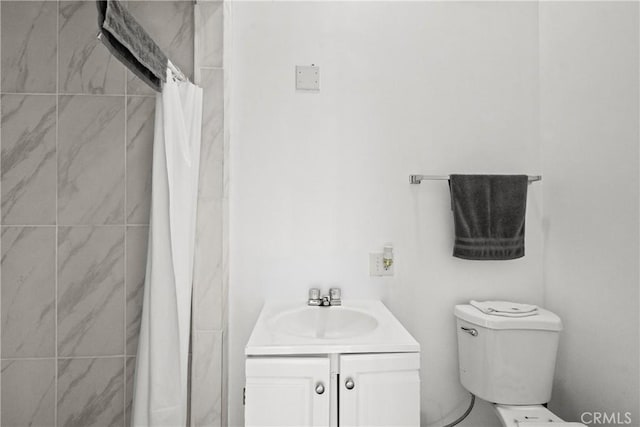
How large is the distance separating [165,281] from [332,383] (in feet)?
1.97

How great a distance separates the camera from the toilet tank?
148 centimetres

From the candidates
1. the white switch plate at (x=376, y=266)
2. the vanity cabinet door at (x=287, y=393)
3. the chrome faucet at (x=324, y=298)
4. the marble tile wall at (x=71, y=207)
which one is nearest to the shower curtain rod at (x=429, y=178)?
the white switch plate at (x=376, y=266)

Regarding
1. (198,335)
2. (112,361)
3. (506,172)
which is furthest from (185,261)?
(506,172)

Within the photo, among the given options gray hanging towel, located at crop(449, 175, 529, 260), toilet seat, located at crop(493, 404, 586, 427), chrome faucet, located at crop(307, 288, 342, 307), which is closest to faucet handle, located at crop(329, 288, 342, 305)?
chrome faucet, located at crop(307, 288, 342, 307)

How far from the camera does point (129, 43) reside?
89 cm

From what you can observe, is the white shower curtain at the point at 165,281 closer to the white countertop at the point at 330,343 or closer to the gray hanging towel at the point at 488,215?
the white countertop at the point at 330,343

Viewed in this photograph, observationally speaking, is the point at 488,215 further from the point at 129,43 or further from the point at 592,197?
the point at 129,43

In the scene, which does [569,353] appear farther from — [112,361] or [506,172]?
[112,361]

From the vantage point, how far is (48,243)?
1474 mm

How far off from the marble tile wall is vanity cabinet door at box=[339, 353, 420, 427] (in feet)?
2.92

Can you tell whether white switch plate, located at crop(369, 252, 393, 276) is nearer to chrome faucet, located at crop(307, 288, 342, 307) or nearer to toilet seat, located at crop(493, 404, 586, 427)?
chrome faucet, located at crop(307, 288, 342, 307)

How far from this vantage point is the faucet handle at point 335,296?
159 centimetres

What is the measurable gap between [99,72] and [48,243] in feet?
2.29

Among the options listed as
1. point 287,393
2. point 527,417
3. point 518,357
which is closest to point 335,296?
point 287,393
